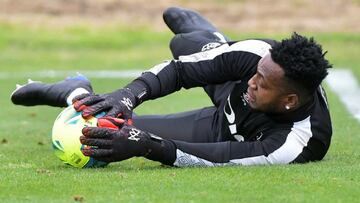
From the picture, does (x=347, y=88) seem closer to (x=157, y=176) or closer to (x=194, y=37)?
(x=194, y=37)

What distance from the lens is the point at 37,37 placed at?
25484 mm

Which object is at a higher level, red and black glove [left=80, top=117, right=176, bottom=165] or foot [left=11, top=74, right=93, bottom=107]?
red and black glove [left=80, top=117, right=176, bottom=165]

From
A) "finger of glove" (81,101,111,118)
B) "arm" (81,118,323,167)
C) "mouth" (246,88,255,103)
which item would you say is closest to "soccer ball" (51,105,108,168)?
"finger of glove" (81,101,111,118)

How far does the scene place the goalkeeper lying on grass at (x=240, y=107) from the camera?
7.32 metres

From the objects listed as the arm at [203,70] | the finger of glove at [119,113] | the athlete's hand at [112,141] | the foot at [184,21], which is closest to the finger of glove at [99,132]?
the athlete's hand at [112,141]

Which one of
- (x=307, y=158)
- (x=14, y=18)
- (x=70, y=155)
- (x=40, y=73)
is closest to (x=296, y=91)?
(x=307, y=158)

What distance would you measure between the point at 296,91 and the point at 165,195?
162cm

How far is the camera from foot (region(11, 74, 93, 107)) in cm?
880

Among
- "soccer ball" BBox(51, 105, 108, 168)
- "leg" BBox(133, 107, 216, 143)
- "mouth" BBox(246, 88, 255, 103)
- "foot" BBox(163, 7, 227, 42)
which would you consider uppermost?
"mouth" BBox(246, 88, 255, 103)

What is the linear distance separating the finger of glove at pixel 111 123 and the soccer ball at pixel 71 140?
0.16 m

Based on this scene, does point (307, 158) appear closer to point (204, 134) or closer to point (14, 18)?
point (204, 134)

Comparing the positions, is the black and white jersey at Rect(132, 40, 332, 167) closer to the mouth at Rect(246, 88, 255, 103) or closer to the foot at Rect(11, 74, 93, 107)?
the mouth at Rect(246, 88, 255, 103)

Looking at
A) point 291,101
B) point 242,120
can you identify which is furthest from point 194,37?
point 291,101

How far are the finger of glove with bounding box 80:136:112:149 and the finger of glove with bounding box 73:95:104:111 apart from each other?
0.37 m
